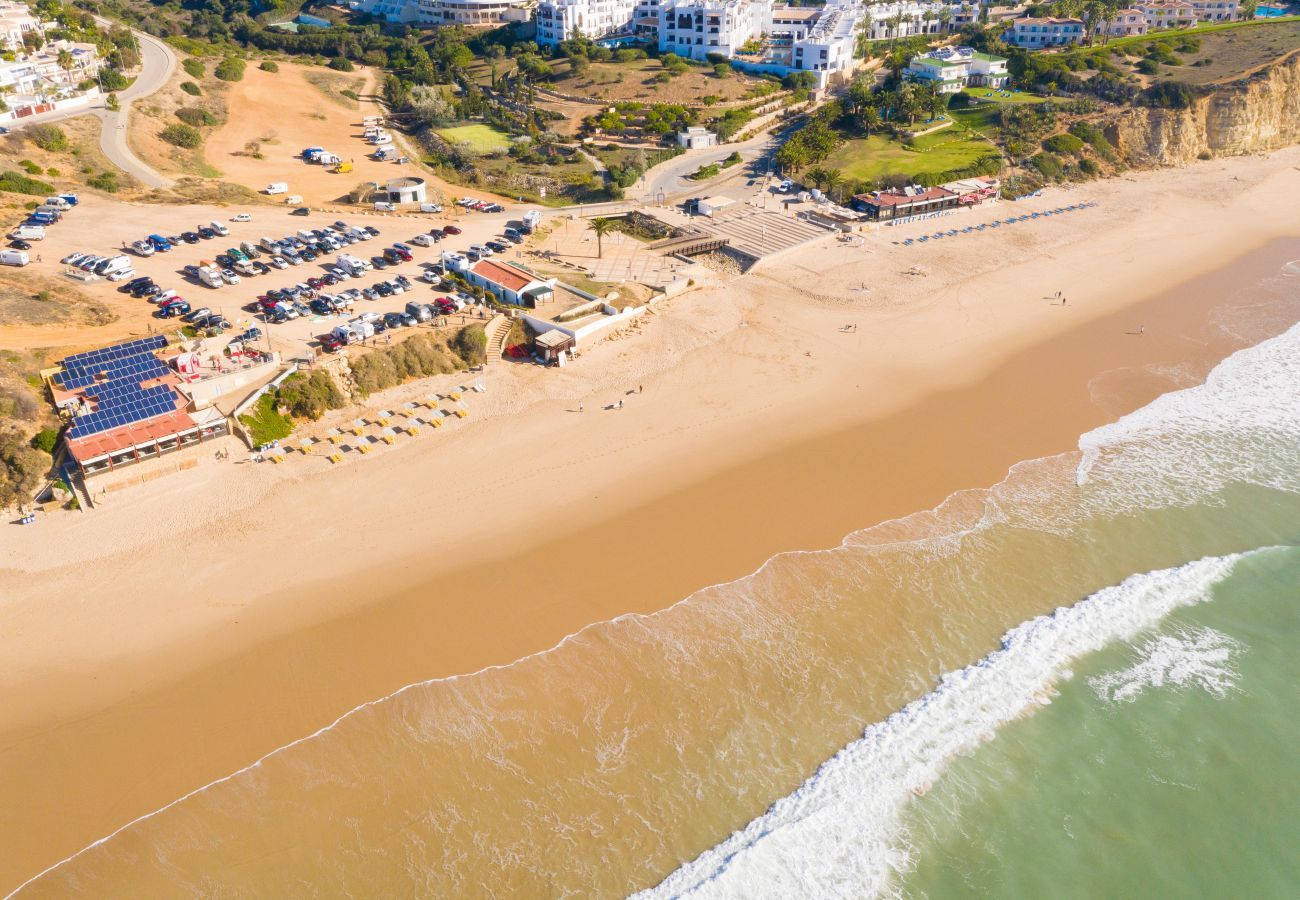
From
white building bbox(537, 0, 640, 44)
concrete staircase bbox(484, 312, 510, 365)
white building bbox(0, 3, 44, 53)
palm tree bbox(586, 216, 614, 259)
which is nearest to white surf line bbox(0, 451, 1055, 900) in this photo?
concrete staircase bbox(484, 312, 510, 365)

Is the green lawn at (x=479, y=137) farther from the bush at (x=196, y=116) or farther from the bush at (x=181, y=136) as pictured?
the bush at (x=181, y=136)

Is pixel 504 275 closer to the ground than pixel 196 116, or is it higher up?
closer to the ground

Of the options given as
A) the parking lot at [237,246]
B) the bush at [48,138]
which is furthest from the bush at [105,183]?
the bush at [48,138]

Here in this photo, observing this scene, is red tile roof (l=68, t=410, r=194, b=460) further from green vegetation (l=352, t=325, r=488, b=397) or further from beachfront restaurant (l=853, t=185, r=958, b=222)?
beachfront restaurant (l=853, t=185, r=958, b=222)

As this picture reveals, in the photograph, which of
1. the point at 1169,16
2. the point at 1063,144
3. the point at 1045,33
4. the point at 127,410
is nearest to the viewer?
the point at 127,410

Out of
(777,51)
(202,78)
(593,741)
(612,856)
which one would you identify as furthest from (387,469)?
(777,51)

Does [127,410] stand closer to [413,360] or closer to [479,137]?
[413,360]

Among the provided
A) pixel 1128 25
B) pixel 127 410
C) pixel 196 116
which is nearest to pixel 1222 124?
pixel 1128 25
